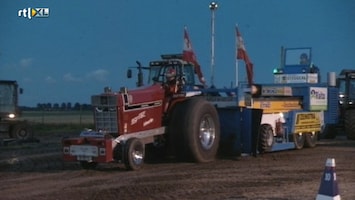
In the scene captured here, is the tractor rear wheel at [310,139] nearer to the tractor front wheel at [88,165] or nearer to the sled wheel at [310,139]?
the sled wheel at [310,139]

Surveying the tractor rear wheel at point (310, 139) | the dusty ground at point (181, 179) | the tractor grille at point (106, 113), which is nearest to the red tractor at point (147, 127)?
the tractor grille at point (106, 113)

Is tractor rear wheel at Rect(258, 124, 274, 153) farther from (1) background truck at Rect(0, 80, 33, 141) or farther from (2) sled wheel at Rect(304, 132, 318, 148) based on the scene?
(1) background truck at Rect(0, 80, 33, 141)

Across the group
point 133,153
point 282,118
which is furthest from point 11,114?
point 133,153

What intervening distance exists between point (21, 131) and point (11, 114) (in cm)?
98

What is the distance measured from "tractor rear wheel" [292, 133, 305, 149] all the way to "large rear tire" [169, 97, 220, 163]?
3754 mm

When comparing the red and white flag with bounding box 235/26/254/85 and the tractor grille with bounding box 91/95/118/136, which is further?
the red and white flag with bounding box 235/26/254/85

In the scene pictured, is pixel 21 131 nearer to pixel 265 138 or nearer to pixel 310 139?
pixel 310 139

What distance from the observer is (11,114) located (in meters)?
26.3

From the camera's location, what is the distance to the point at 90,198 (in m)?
9.13

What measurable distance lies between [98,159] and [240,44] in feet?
45.8

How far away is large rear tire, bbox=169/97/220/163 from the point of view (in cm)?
1284

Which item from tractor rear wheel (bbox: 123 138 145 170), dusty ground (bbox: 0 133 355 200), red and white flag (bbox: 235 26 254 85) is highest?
red and white flag (bbox: 235 26 254 85)

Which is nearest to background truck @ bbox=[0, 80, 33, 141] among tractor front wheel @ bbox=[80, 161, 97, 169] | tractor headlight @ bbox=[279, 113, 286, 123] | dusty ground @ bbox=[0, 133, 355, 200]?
dusty ground @ bbox=[0, 133, 355, 200]

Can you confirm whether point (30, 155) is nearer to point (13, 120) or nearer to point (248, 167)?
point (248, 167)
